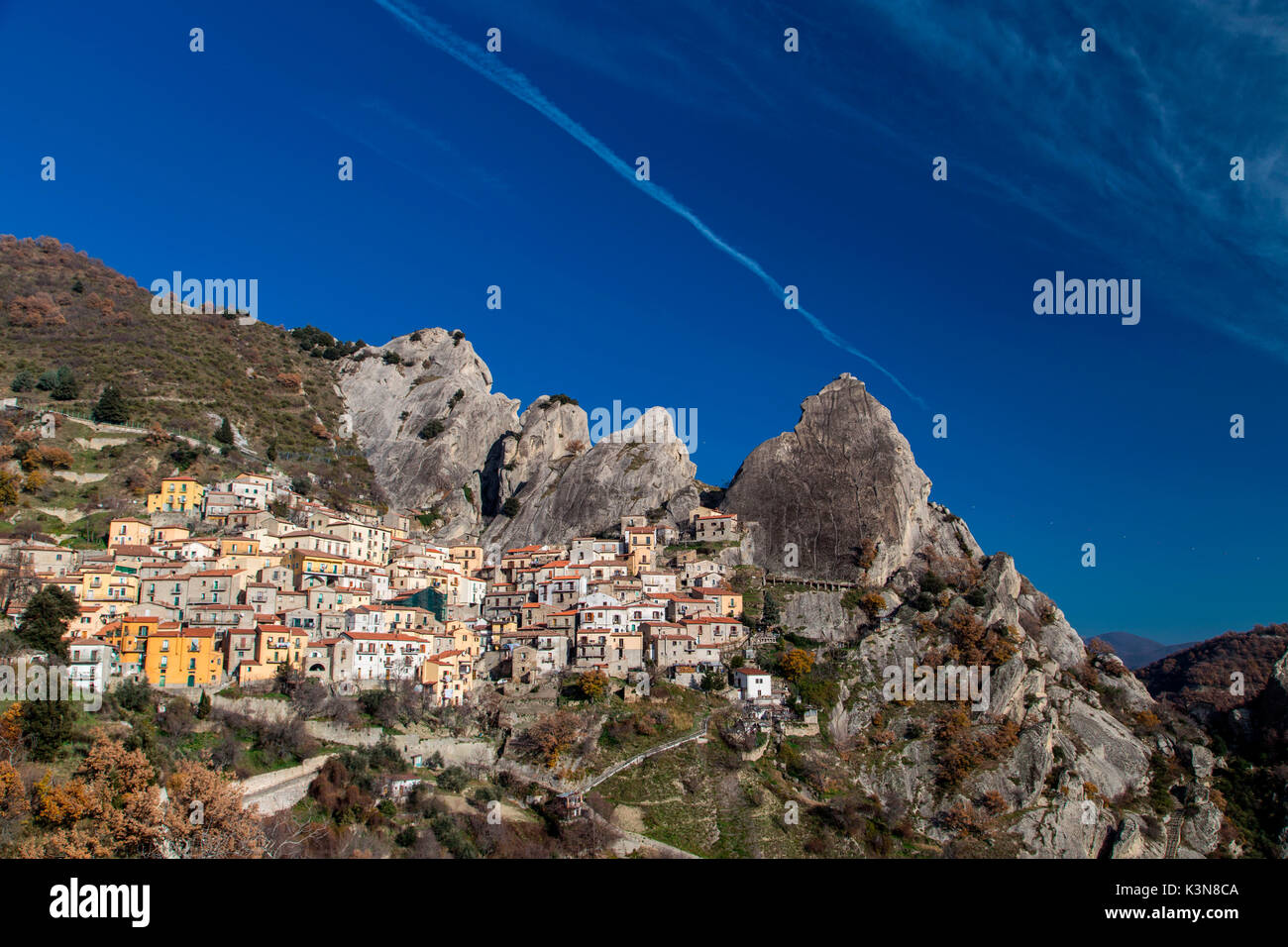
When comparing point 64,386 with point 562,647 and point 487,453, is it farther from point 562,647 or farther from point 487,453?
point 562,647

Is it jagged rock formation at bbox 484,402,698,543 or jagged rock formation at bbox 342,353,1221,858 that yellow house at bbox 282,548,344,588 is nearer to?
jagged rock formation at bbox 484,402,698,543

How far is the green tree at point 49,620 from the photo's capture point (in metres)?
43.4

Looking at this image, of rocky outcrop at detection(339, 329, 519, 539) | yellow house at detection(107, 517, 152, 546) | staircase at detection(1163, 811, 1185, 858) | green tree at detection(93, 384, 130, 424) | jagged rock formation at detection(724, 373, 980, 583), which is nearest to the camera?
staircase at detection(1163, 811, 1185, 858)

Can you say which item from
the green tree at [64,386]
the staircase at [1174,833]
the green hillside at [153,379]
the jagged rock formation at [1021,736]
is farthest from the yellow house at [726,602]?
the green tree at [64,386]

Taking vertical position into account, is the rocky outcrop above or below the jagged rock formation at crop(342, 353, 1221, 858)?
above

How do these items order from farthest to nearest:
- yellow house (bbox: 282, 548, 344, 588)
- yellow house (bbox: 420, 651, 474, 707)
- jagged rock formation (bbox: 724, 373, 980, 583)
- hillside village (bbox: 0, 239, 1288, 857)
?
1. jagged rock formation (bbox: 724, 373, 980, 583)
2. yellow house (bbox: 282, 548, 344, 588)
3. yellow house (bbox: 420, 651, 474, 707)
4. hillside village (bbox: 0, 239, 1288, 857)

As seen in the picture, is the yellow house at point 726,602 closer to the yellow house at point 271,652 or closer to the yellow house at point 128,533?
the yellow house at point 271,652

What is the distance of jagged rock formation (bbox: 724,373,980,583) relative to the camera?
2891 inches

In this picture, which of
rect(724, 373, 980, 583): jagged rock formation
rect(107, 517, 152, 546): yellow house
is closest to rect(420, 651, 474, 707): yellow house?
rect(107, 517, 152, 546): yellow house

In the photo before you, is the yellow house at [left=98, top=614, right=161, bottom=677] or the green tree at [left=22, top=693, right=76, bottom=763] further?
the yellow house at [left=98, top=614, right=161, bottom=677]

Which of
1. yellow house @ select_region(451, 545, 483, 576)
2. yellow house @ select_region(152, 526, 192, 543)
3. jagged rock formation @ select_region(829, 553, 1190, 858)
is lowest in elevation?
jagged rock formation @ select_region(829, 553, 1190, 858)

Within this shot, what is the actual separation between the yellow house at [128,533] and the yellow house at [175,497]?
536 cm

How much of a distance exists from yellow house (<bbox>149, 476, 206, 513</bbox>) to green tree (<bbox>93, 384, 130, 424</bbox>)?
13.7 metres
